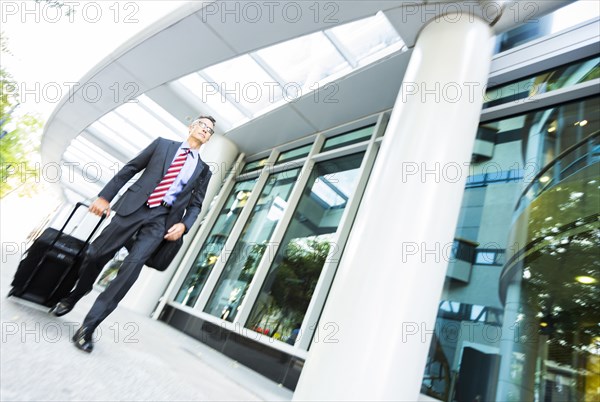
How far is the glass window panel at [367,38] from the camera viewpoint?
15.1 ft

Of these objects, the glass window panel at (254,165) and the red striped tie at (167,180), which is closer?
the red striped tie at (167,180)

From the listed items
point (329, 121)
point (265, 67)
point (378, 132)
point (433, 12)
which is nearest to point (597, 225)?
point (433, 12)

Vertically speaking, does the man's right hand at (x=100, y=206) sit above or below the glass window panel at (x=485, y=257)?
below

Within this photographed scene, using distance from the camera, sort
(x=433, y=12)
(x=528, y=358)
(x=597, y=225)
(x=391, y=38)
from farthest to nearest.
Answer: (x=391, y=38) < (x=433, y=12) < (x=597, y=225) < (x=528, y=358)

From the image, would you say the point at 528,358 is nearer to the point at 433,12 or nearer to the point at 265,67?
the point at 433,12

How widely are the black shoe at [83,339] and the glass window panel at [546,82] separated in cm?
458

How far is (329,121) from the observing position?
6.24m

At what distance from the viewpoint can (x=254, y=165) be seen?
27.0 ft

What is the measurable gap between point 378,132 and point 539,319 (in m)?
3.37

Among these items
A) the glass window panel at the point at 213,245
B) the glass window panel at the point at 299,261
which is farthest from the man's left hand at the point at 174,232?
the glass window panel at the point at 213,245

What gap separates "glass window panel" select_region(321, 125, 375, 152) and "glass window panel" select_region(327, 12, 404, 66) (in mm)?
1145

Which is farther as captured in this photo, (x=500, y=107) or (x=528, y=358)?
(x=500, y=107)

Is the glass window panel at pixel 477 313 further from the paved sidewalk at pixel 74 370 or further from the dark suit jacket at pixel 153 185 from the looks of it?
the dark suit jacket at pixel 153 185

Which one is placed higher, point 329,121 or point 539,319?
point 329,121
